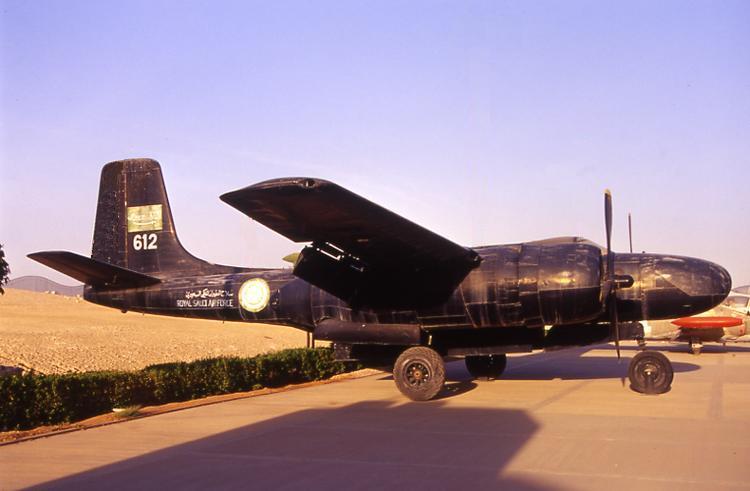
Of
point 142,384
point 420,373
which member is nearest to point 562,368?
point 420,373

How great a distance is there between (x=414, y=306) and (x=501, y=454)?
19.7 ft

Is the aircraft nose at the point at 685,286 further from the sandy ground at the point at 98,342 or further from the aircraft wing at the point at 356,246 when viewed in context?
the sandy ground at the point at 98,342

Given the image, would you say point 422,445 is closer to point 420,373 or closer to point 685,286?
point 420,373

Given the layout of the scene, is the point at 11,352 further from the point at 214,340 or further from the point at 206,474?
the point at 206,474

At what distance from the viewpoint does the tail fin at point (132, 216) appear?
18.8 m

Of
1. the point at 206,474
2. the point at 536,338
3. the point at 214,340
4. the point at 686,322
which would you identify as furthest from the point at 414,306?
the point at 214,340

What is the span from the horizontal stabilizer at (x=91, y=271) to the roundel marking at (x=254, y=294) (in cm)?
262

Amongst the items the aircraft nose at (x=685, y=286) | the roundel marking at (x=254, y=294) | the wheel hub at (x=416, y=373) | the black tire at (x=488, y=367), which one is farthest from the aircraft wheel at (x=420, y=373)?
the aircraft nose at (x=685, y=286)

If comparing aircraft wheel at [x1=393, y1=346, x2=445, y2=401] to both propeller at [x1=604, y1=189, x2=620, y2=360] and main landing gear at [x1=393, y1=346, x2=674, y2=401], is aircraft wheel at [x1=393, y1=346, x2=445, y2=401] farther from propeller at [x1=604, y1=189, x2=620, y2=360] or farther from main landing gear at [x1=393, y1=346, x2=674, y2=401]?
propeller at [x1=604, y1=189, x2=620, y2=360]

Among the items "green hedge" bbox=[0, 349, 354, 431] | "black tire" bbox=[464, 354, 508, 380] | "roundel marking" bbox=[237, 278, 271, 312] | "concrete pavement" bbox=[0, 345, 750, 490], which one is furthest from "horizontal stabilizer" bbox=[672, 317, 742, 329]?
"roundel marking" bbox=[237, 278, 271, 312]

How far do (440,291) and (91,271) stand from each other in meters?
8.72

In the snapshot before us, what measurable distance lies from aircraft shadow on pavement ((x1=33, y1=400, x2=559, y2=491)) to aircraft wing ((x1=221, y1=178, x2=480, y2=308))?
10.2 feet

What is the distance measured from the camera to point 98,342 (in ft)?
113

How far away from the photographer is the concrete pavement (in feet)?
24.9
